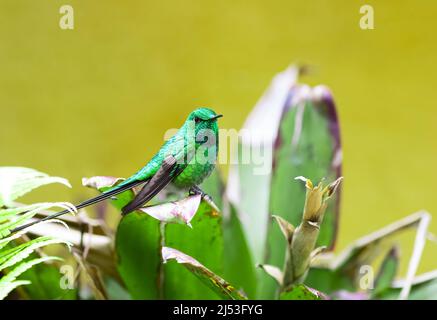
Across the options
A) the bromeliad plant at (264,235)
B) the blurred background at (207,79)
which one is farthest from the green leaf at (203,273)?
the blurred background at (207,79)

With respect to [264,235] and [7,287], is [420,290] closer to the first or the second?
[264,235]

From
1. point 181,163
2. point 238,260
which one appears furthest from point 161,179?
point 238,260

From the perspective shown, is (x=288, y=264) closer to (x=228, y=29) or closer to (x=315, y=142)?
(x=315, y=142)

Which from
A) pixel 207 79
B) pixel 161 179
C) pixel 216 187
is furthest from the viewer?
pixel 207 79

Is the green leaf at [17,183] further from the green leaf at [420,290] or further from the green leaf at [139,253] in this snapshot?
the green leaf at [420,290]

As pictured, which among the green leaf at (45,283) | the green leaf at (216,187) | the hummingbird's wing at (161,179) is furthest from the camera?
the green leaf at (216,187)

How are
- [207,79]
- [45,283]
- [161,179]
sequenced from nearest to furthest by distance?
[161,179] < [45,283] < [207,79]

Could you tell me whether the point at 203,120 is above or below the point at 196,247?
above

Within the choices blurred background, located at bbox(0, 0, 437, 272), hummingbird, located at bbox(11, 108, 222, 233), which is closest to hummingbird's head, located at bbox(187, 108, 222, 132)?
hummingbird, located at bbox(11, 108, 222, 233)
